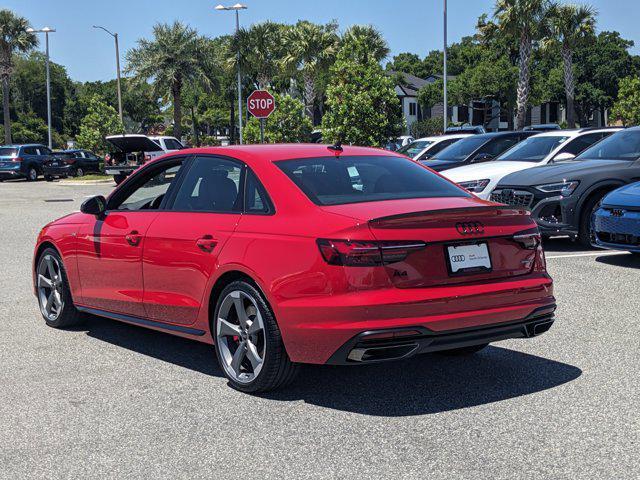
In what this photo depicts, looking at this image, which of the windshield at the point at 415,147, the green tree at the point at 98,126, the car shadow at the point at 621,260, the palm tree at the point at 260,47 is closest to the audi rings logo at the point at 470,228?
the car shadow at the point at 621,260

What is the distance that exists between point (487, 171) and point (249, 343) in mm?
9659

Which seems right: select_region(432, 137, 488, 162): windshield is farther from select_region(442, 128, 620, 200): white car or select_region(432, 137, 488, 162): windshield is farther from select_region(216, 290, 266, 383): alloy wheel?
select_region(216, 290, 266, 383): alloy wheel

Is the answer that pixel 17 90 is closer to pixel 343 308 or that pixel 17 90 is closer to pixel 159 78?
pixel 159 78

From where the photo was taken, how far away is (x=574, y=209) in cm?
1163

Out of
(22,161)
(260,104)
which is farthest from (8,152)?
(260,104)

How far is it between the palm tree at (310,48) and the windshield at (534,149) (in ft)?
130

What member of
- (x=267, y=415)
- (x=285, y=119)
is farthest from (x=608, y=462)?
(x=285, y=119)

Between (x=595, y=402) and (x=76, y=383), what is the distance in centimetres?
325

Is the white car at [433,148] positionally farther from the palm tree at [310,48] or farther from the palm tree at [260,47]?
the palm tree at [260,47]

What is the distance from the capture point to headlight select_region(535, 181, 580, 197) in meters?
11.7

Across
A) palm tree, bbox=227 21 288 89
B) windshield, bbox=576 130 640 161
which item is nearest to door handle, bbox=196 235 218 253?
windshield, bbox=576 130 640 161

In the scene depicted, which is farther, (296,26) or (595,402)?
(296,26)

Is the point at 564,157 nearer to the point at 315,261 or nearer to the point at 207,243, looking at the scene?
the point at 207,243

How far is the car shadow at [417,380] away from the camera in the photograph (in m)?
5.17
